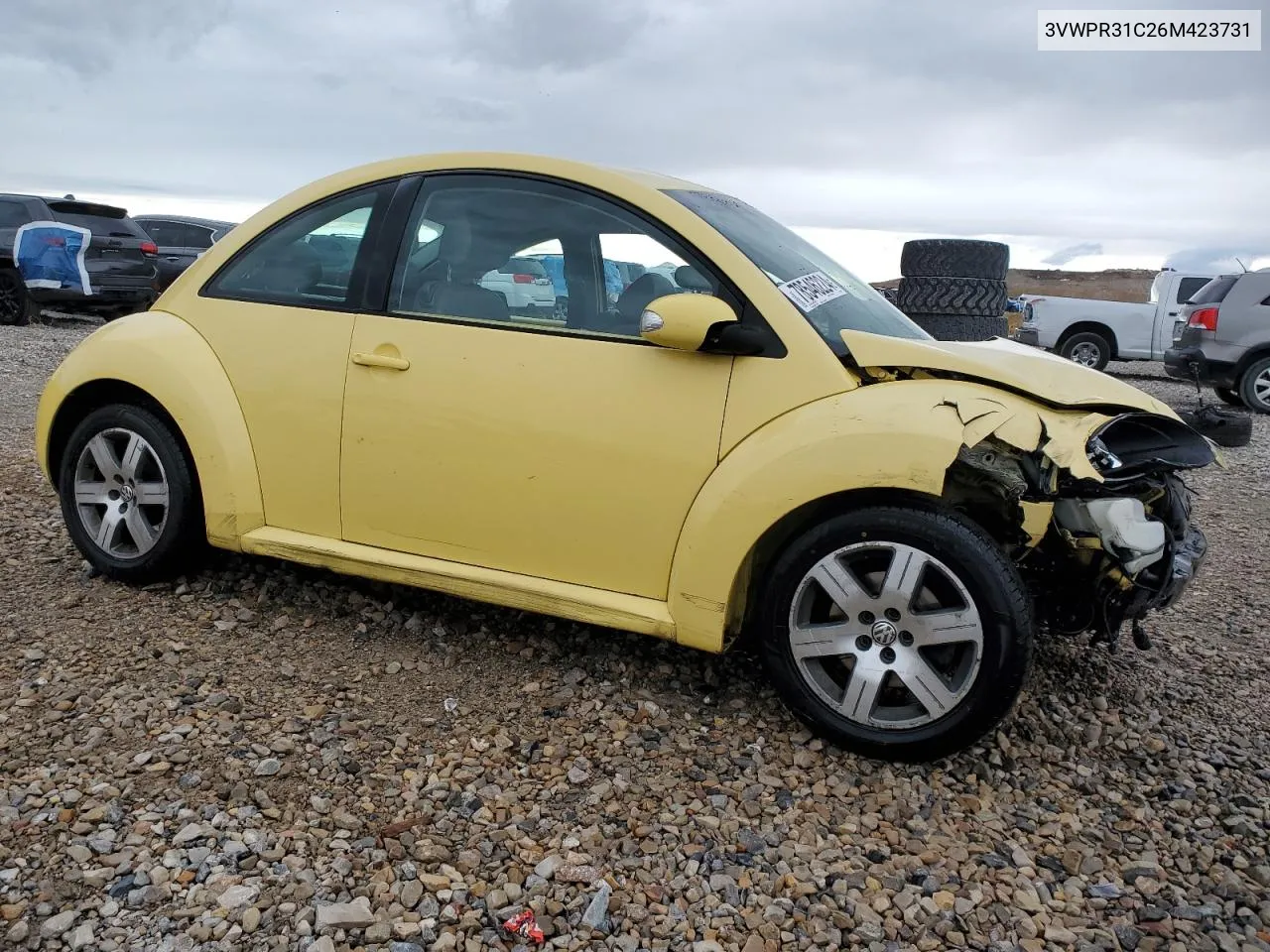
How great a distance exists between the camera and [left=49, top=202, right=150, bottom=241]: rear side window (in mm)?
13827

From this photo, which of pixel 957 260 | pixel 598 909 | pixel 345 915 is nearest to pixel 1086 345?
pixel 957 260

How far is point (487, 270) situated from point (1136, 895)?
2.63 m

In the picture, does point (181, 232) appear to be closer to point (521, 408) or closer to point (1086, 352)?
point (1086, 352)

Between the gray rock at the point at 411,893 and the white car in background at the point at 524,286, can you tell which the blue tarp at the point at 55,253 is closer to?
the white car in background at the point at 524,286

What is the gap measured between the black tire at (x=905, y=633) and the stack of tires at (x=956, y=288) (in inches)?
197

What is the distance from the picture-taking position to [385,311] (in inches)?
139

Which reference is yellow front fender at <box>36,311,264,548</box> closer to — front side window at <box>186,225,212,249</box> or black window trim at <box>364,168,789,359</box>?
black window trim at <box>364,168,789,359</box>

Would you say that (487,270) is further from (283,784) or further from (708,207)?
(283,784)

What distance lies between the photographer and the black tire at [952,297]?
7.63 metres

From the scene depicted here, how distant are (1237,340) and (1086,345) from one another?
12.5 ft

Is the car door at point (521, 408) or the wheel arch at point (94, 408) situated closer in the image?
the car door at point (521, 408)

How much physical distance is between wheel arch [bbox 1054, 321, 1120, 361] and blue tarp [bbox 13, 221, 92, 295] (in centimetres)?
1394

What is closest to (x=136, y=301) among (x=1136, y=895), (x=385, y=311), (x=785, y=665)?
(x=385, y=311)

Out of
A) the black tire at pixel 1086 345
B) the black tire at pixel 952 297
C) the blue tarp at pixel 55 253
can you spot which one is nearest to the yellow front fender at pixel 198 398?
the black tire at pixel 952 297
